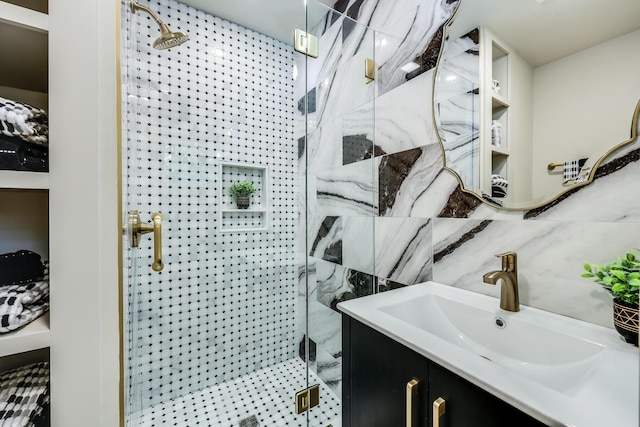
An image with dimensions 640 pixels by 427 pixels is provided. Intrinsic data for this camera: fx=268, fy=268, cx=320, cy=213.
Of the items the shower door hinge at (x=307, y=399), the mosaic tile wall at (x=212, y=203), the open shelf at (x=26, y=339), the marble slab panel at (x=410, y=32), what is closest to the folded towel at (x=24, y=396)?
the open shelf at (x=26, y=339)

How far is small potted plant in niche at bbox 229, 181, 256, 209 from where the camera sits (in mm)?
1786

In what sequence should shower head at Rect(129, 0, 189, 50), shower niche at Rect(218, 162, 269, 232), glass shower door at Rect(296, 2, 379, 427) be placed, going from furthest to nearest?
shower niche at Rect(218, 162, 269, 232)
glass shower door at Rect(296, 2, 379, 427)
shower head at Rect(129, 0, 189, 50)

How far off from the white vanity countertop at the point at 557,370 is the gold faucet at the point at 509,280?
3cm

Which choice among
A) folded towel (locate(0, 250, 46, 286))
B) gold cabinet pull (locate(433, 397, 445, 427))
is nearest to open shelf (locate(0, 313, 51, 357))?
folded towel (locate(0, 250, 46, 286))

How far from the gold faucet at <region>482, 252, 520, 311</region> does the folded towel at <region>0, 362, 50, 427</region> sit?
1.17m

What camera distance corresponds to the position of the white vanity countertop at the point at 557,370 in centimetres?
41

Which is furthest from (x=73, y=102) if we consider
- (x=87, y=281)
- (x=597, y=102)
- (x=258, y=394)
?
(x=258, y=394)

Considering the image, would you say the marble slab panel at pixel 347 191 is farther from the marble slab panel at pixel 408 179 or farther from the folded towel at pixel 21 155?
the folded towel at pixel 21 155

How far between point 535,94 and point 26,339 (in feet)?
4.85

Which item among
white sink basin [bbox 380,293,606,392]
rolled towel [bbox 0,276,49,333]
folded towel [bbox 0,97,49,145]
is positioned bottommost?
white sink basin [bbox 380,293,606,392]

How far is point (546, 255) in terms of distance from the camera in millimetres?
813

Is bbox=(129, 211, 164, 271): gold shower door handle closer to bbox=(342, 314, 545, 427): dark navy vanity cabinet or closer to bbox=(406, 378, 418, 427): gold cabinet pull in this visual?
bbox=(342, 314, 545, 427): dark navy vanity cabinet

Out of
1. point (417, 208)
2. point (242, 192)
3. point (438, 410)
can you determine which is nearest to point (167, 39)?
point (242, 192)

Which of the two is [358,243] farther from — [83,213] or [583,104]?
[83,213]
